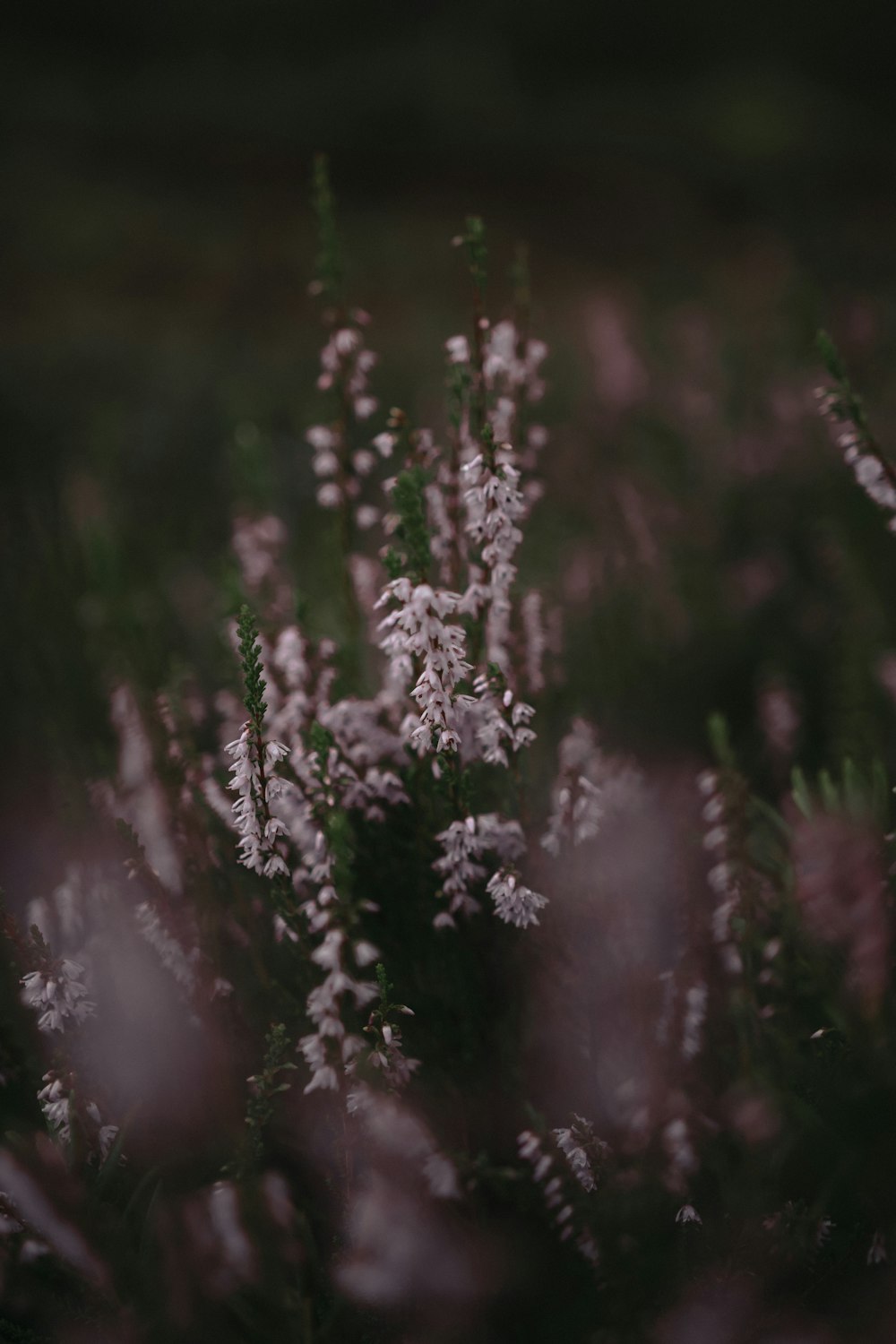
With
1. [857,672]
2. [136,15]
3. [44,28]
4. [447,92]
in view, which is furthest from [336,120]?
[857,672]

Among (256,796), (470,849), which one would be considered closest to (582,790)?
(470,849)

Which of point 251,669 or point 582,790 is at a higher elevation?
point 251,669

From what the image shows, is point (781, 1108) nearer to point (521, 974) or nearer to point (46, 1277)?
point (521, 974)

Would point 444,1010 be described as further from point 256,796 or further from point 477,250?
point 477,250

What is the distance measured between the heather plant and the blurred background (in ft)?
1.67

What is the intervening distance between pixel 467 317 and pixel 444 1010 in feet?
18.8

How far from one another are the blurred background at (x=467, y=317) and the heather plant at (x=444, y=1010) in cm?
51

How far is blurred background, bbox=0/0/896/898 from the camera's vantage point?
3.69 meters

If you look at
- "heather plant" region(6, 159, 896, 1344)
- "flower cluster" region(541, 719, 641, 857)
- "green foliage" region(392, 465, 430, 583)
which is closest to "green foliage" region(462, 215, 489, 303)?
"heather plant" region(6, 159, 896, 1344)

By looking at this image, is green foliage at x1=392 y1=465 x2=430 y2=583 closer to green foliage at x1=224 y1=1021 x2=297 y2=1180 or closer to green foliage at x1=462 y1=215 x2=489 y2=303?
green foliage at x1=462 y1=215 x2=489 y2=303

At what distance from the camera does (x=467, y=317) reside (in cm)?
664

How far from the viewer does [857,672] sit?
285 centimetres

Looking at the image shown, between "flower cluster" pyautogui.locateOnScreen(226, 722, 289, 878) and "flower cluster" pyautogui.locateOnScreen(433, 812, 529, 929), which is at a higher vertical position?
"flower cluster" pyautogui.locateOnScreen(226, 722, 289, 878)

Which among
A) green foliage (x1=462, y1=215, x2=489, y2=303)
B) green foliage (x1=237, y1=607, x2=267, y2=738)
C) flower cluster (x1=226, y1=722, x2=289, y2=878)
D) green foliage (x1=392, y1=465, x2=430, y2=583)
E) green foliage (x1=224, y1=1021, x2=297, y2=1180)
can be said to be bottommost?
green foliage (x1=224, y1=1021, x2=297, y2=1180)
